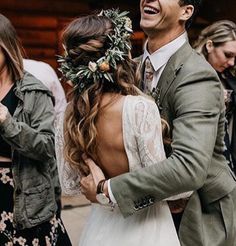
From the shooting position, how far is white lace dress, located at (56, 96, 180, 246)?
73.6 inches

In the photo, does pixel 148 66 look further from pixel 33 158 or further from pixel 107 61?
pixel 33 158

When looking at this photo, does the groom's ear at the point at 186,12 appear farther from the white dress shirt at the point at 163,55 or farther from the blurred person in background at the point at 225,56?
the blurred person in background at the point at 225,56

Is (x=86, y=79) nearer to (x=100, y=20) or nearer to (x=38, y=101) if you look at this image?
(x=100, y=20)

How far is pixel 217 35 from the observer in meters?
3.68

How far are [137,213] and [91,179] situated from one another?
9.2 inches

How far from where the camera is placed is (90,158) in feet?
6.81

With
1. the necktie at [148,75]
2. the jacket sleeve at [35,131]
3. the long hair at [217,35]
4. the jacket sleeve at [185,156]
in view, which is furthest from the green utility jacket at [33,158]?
the long hair at [217,35]

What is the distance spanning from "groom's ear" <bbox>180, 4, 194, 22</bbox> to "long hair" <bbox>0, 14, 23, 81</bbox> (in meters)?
1.17

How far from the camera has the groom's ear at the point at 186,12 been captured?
211cm

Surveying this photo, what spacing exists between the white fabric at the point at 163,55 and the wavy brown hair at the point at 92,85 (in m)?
0.16

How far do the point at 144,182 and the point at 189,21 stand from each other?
839 mm

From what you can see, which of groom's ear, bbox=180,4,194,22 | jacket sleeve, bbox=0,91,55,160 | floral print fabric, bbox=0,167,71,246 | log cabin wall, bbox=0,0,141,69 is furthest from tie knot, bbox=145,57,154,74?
log cabin wall, bbox=0,0,141,69

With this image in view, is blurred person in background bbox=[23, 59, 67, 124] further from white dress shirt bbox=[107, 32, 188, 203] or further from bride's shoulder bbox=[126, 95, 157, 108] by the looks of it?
bride's shoulder bbox=[126, 95, 157, 108]

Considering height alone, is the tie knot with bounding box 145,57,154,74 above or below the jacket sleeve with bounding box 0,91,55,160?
above
